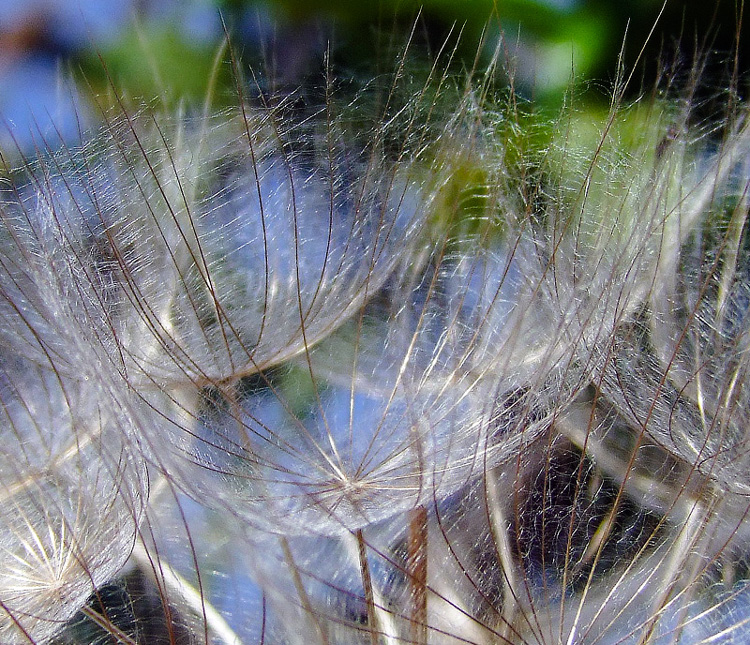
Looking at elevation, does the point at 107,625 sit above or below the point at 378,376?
below

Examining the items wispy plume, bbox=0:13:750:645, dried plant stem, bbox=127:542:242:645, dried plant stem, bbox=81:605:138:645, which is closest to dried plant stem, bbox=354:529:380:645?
wispy plume, bbox=0:13:750:645

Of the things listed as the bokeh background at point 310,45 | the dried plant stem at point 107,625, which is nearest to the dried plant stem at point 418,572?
the dried plant stem at point 107,625

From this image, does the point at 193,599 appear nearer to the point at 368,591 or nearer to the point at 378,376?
the point at 368,591

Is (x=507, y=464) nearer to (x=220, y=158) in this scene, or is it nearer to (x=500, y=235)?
(x=500, y=235)

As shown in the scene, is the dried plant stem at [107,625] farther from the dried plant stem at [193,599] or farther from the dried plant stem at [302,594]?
the dried plant stem at [302,594]

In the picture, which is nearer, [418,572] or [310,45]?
[418,572]

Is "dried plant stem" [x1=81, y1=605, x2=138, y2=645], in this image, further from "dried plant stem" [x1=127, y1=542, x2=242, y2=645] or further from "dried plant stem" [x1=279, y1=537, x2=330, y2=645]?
"dried plant stem" [x1=279, y1=537, x2=330, y2=645]

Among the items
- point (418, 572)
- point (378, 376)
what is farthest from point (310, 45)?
point (418, 572)

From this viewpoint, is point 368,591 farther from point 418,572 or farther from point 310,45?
point 310,45

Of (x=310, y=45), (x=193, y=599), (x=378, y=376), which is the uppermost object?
(x=310, y=45)

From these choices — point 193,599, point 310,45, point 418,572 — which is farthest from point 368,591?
point 310,45
